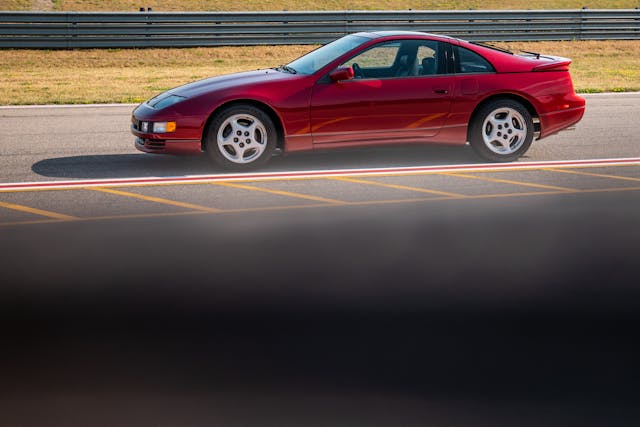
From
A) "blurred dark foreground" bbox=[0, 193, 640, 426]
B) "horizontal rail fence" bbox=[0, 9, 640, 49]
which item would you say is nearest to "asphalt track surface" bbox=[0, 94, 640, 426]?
Answer: "blurred dark foreground" bbox=[0, 193, 640, 426]

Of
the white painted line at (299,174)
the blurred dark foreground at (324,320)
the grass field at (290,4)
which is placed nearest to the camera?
the blurred dark foreground at (324,320)

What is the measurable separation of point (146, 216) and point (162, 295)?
2191 millimetres

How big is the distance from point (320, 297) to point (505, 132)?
519 centimetres

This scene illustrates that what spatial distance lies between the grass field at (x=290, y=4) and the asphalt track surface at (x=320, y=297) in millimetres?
23642

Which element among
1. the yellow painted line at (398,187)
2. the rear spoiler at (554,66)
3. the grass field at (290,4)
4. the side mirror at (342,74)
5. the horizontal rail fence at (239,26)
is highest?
the grass field at (290,4)

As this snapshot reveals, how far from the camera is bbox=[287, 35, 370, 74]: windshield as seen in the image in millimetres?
10148

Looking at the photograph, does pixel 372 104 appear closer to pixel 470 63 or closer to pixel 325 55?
pixel 325 55

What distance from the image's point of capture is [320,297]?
19.1ft

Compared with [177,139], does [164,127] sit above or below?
above

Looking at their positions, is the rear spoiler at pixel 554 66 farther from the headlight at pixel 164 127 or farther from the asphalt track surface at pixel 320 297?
the headlight at pixel 164 127

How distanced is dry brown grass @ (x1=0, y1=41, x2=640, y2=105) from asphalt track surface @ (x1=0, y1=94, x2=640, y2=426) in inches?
301

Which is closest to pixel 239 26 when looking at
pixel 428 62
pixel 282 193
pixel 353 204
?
pixel 428 62

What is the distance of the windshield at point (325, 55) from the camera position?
10.1 metres

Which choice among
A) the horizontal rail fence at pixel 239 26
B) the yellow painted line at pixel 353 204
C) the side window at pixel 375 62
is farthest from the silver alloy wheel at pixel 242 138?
the horizontal rail fence at pixel 239 26
